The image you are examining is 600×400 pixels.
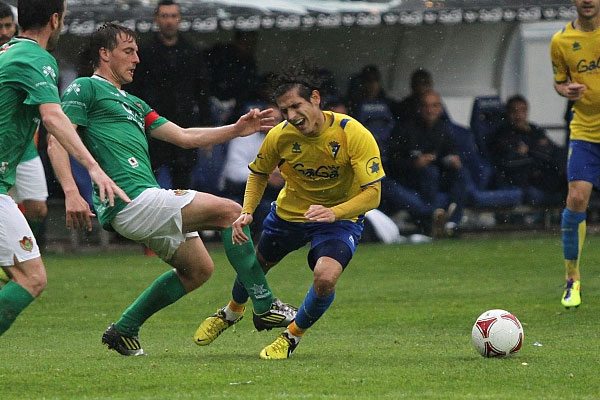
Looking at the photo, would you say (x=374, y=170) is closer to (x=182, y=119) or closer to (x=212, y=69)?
(x=182, y=119)

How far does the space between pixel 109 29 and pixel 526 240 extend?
9709mm

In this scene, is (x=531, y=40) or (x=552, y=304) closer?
(x=552, y=304)

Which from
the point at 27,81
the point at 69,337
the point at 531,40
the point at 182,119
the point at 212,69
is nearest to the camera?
the point at 27,81

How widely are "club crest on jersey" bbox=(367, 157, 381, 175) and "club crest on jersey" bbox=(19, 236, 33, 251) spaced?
2298 millimetres

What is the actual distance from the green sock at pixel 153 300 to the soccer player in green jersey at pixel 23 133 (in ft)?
4.94

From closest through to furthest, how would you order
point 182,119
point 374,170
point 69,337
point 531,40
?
1. point 374,170
2. point 69,337
3. point 182,119
4. point 531,40

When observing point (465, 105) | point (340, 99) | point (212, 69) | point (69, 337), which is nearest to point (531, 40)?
point (465, 105)

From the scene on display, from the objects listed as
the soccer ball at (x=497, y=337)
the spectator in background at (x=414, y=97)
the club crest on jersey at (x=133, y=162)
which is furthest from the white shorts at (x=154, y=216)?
the spectator in background at (x=414, y=97)

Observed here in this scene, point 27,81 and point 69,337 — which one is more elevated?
point 27,81

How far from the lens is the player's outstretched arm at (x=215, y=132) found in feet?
25.8

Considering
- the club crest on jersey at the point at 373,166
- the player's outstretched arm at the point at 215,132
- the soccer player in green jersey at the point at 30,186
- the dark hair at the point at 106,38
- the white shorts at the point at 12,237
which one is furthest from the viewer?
the soccer player in green jersey at the point at 30,186

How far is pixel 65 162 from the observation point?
7.29 metres

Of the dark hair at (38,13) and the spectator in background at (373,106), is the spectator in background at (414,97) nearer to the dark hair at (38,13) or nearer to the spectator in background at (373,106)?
the spectator in background at (373,106)

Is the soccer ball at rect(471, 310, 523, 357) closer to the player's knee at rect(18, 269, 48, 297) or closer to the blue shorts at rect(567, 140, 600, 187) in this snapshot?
the player's knee at rect(18, 269, 48, 297)
